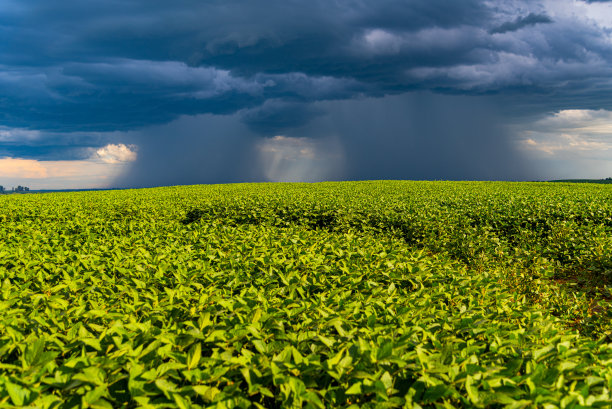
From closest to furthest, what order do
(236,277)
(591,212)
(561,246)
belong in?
(236,277) → (561,246) → (591,212)

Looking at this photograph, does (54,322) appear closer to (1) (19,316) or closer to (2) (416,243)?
(1) (19,316)

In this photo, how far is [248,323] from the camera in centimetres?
261

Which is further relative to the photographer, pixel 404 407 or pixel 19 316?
pixel 19 316

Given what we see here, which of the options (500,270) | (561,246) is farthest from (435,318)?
(561,246)

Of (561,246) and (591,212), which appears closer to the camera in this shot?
(561,246)

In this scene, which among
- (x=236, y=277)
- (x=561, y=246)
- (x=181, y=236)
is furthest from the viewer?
(x=561, y=246)

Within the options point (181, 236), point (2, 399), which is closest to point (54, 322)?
point (2, 399)

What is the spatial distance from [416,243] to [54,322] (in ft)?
28.0

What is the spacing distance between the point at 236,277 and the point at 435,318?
200 centimetres

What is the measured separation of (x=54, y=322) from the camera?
2729mm

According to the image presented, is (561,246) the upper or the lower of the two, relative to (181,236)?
lower

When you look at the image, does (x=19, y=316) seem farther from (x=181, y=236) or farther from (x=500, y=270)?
(x=500, y=270)

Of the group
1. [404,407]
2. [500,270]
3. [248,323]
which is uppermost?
[248,323]

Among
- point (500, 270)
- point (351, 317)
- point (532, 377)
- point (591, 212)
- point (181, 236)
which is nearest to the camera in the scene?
point (532, 377)
